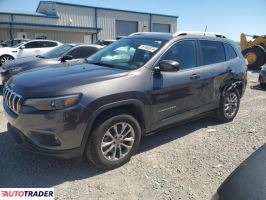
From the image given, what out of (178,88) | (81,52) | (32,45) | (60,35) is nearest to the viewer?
(178,88)

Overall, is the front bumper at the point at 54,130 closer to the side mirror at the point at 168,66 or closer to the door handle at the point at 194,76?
the side mirror at the point at 168,66

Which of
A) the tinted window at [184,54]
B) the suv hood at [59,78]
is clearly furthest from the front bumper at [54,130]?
the tinted window at [184,54]

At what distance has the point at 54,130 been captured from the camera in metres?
3.19

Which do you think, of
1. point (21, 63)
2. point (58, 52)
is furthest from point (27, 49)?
point (21, 63)

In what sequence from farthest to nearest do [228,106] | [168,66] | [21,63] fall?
[21,63]
[228,106]
[168,66]

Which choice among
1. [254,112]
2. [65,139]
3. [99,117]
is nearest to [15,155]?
[65,139]

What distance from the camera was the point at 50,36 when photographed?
30953mm

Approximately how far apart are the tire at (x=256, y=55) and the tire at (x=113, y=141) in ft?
43.7

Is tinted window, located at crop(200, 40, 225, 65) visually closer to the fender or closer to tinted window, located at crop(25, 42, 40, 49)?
the fender

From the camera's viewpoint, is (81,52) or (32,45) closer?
(81,52)

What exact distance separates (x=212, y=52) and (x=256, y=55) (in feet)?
37.3

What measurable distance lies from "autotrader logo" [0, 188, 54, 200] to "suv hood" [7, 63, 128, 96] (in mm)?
1067

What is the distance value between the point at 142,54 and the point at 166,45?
0.39m

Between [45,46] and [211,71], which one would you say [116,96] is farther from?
[45,46]
